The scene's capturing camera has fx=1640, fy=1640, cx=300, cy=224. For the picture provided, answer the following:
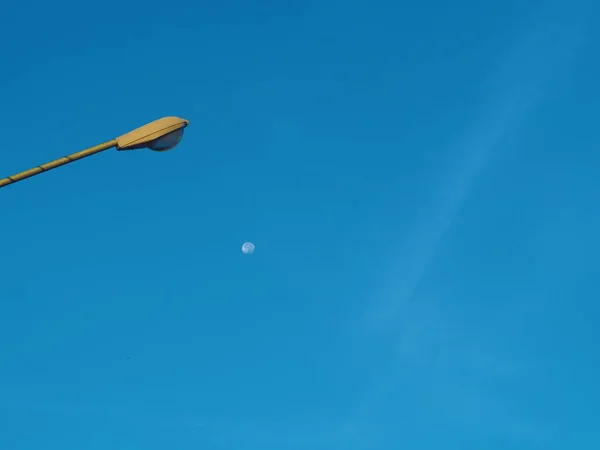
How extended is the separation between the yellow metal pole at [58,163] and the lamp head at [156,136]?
248mm

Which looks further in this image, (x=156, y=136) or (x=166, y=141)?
(x=166, y=141)

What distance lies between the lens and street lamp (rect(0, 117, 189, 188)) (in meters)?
28.8

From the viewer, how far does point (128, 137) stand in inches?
1150

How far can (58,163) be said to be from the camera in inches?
1134

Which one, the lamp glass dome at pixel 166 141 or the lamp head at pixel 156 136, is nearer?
the lamp head at pixel 156 136

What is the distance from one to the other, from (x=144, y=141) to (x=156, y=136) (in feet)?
0.77

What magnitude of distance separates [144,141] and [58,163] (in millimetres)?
1587

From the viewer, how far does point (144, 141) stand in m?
29.2

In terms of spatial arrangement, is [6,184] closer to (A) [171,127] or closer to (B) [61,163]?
(B) [61,163]

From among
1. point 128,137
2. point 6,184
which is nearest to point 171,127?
point 128,137

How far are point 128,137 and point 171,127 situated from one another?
80 centimetres

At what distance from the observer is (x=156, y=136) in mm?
29297

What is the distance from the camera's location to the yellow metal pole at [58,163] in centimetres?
2862

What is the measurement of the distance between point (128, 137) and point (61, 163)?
1296 millimetres
